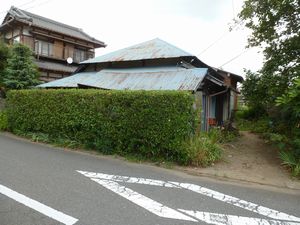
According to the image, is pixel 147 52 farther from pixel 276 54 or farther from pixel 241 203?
pixel 241 203

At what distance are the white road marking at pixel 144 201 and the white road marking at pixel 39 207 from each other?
123 centimetres

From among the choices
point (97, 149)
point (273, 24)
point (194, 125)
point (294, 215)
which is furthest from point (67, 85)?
point (294, 215)

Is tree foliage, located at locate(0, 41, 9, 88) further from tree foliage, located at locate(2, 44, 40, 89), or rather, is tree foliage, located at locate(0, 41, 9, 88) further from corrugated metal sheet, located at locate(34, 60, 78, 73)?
corrugated metal sheet, located at locate(34, 60, 78, 73)

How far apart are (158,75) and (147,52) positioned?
2440mm

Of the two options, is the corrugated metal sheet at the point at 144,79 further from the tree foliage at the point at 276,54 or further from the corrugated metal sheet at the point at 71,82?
the tree foliage at the point at 276,54

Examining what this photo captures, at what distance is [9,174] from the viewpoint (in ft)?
20.6

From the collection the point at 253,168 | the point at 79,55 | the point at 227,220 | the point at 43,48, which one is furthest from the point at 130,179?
the point at 79,55

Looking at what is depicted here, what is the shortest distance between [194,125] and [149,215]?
14.1ft

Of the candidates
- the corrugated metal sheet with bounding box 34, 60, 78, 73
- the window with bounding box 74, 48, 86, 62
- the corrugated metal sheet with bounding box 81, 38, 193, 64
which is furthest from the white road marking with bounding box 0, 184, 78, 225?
the window with bounding box 74, 48, 86, 62

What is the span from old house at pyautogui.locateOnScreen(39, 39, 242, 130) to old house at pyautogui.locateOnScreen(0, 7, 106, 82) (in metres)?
6.22

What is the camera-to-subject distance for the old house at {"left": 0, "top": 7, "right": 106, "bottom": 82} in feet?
71.8

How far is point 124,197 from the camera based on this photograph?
5.17 metres

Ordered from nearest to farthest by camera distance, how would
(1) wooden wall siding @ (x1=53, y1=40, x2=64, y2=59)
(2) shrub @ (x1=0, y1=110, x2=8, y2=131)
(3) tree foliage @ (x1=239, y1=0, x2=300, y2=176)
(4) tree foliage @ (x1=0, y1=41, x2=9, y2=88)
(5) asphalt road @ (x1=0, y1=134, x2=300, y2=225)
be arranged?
(5) asphalt road @ (x1=0, y1=134, x2=300, y2=225), (3) tree foliage @ (x1=239, y1=0, x2=300, y2=176), (2) shrub @ (x1=0, y1=110, x2=8, y2=131), (4) tree foliage @ (x1=0, y1=41, x2=9, y2=88), (1) wooden wall siding @ (x1=53, y1=40, x2=64, y2=59)

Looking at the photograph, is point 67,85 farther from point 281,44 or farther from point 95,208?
point 95,208
